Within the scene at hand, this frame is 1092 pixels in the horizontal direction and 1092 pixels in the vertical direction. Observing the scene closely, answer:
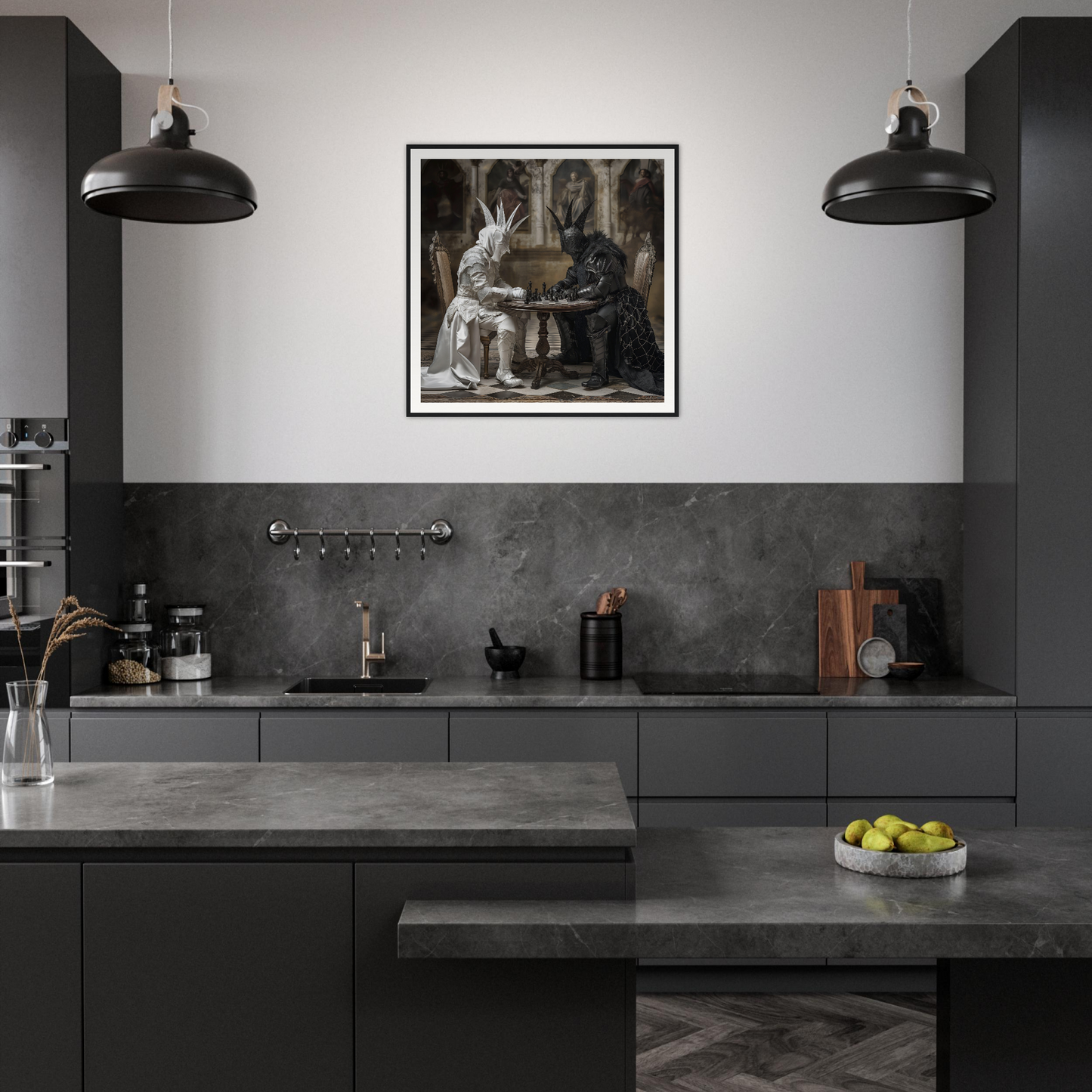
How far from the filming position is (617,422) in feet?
14.5

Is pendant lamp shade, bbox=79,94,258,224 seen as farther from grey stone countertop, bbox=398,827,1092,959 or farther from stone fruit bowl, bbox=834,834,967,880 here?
stone fruit bowl, bbox=834,834,967,880

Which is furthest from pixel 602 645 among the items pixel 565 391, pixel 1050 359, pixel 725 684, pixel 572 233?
pixel 1050 359

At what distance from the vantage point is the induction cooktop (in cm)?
388

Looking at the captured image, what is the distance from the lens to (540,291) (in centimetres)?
443

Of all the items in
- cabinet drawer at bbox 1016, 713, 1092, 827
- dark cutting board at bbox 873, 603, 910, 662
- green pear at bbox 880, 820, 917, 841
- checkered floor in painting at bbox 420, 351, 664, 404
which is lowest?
cabinet drawer at bbox 1016, 713, 1092, 827

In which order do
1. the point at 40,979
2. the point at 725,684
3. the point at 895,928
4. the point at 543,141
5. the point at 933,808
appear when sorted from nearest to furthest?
the point at 895,928, the point at 40,979, the point at 933,808, the point at 725,684, the point at 543,141

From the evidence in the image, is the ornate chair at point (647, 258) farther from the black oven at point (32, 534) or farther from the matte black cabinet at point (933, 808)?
the black oven at point (32, 534)

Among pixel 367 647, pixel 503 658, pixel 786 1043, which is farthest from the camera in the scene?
pixel 367 647

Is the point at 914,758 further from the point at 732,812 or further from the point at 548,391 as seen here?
the point at 548,391

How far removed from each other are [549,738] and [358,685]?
0.96 metres

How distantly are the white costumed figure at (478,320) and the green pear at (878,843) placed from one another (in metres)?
2.74

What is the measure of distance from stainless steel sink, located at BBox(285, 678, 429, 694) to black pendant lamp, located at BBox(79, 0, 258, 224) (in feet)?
7.17

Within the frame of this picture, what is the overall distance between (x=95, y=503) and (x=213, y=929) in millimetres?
2504

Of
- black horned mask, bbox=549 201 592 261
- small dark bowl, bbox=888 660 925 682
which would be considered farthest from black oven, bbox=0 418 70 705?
small dark bowl, bbox=888 660 925 682
